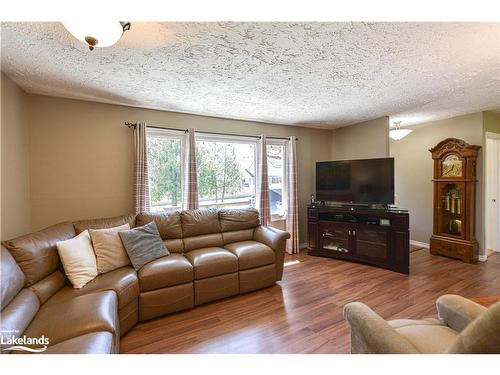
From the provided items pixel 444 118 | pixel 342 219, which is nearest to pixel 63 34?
pixel 342 219

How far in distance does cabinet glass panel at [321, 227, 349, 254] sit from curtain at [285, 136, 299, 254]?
1.63ft

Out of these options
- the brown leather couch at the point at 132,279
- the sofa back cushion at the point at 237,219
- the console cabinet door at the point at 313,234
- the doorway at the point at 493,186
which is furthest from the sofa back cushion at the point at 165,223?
the doorway at the point at 493,186

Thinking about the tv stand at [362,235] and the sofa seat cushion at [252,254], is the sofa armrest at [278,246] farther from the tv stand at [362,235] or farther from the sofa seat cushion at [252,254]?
the tv stand at [362,235]

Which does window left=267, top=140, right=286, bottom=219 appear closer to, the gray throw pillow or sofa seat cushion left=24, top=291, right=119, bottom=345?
the gray throw pillow

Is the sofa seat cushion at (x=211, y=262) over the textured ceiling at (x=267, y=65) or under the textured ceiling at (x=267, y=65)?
under

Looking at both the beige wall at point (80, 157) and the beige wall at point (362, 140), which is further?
the beige wall at point (362, 140)

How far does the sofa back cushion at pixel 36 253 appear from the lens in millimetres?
1683

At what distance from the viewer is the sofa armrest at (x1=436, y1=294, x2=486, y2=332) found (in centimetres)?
127

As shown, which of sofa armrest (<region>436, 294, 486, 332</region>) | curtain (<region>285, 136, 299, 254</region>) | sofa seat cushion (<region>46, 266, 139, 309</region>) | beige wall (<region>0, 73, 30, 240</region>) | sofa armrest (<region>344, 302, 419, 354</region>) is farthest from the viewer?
curtain (<region>285, 136, 299, 254</region>)

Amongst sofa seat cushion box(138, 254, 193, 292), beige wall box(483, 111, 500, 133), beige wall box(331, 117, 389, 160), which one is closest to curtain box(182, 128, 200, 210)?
sofa seat cushion box(138, 254, 193, 292)

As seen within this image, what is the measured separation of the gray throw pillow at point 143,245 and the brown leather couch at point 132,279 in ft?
0.28

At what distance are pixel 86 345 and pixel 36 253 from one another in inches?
42.3

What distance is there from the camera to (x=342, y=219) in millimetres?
3820

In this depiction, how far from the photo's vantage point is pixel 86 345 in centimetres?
118
